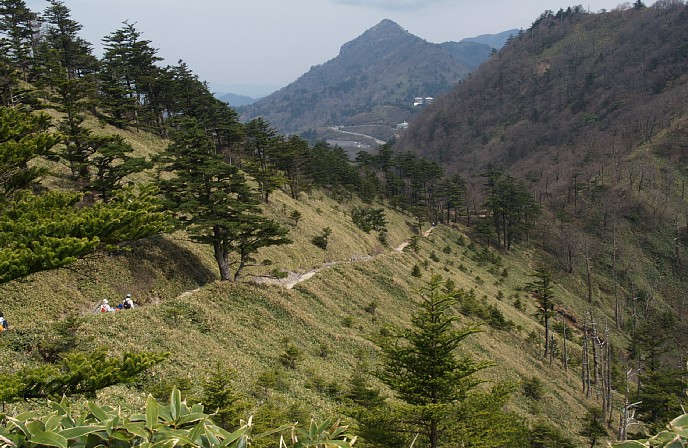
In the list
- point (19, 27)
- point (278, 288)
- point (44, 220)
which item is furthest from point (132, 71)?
point (44, 220)

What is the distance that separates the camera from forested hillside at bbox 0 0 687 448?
6320 millimetres

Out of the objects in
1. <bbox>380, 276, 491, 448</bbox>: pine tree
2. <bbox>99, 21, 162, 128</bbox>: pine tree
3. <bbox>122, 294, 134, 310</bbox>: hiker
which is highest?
<bbox>99, 21, 162, 128</bbox>: pine tree

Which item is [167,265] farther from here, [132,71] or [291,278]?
[132,71]

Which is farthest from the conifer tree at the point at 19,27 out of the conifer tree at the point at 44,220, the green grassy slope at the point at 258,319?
the conifer tree at the point at 44,220

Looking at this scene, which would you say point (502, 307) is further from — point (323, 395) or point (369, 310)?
point (323, 395)

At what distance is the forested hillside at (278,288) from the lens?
6320mm

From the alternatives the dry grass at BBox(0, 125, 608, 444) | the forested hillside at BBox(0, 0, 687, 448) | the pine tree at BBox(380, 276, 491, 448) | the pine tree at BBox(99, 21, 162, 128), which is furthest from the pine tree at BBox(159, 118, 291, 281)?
the pine tree at BBox(99, 21, 162, 128)

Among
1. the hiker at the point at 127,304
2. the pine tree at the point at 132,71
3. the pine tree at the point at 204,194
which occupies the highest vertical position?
the pine tree at the point at 132,71

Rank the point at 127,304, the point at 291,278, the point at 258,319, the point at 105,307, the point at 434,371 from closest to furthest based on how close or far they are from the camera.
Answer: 1. the point at 434,371
2. the point at 105,307
3. the point at 127,304
4. the point at 258,319
5. the point at 291,278

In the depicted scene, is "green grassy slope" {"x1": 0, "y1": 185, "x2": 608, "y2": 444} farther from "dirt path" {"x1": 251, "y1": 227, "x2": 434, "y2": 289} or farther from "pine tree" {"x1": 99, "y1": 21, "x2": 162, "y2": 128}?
"pine tree" {"x1": 99, "y1": 21, "x2": 162, "y2": 128}

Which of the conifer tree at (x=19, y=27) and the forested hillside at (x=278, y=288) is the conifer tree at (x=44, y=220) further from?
the conifer tree at (x=19, y=27)

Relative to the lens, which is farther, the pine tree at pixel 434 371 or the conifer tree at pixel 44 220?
the pine tree at pixel 434 371

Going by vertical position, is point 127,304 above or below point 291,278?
above

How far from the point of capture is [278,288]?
30.9 m
